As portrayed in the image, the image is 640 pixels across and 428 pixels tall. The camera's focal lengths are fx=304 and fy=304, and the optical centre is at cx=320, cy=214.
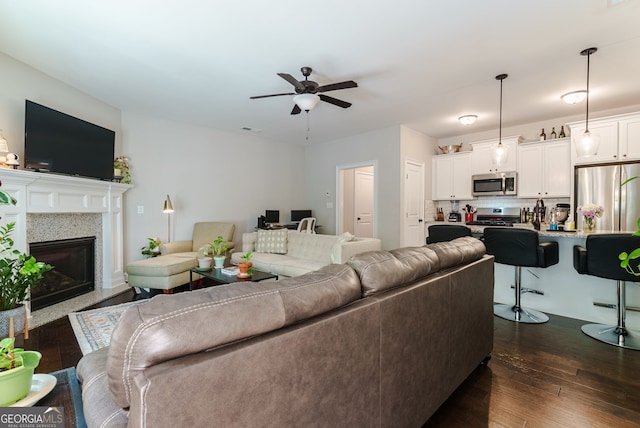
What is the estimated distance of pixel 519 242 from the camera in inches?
116

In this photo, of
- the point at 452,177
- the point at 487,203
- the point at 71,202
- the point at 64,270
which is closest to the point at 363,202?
the point at 452,177

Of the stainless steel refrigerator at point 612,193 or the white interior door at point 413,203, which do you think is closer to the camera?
the stainless steel refrigerator at point 612,193

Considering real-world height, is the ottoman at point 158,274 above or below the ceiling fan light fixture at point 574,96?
below

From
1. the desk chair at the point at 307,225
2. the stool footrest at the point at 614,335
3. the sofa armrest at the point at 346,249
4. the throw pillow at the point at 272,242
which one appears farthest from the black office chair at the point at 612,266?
the desk chair at the point at 307,225

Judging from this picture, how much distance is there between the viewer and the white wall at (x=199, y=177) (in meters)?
4.65

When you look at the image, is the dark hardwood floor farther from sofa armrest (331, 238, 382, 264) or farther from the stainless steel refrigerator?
the stainless steel refrigerator

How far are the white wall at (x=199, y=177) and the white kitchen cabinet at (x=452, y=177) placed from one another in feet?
9.79

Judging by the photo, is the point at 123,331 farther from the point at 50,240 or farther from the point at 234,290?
the point at 50,240

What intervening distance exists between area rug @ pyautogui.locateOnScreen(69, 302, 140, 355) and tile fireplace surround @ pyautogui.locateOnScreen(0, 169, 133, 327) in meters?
0.29

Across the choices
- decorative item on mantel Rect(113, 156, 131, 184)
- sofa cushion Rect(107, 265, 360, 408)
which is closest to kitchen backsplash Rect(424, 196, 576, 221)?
decorative item on mantel Rect(113, 156, 131, 184)

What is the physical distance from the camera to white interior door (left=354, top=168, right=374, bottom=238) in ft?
23.7

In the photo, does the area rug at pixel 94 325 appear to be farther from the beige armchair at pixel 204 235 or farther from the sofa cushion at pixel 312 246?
the sofa cushion at pixel 312 246

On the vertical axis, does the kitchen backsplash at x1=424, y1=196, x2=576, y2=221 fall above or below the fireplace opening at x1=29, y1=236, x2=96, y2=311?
above

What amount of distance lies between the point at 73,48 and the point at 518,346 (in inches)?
188
